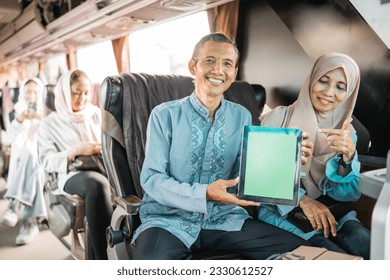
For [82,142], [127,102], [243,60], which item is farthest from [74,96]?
[243,60]

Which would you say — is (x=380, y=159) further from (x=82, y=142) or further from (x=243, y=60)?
(x=82, y=142)

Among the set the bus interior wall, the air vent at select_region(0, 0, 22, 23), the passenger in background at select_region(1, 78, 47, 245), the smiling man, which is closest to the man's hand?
the smiling man

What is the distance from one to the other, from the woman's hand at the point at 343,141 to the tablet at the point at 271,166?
0.40 ft

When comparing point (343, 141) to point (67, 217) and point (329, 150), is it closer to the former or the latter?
point (329, 150)

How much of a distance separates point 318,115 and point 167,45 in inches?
28.4

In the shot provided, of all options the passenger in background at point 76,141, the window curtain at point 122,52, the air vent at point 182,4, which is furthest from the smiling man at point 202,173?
the passenger in background at point 76,141

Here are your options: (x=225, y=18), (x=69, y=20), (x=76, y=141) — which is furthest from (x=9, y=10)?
(x=225, y=18)

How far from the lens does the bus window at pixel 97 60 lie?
1843 millimetres

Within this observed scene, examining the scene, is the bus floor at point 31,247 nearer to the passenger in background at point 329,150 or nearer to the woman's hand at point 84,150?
the woman's hand at point 84,150

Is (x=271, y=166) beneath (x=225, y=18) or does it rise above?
beneath

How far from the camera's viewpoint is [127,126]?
1578mm

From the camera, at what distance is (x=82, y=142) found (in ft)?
6.61

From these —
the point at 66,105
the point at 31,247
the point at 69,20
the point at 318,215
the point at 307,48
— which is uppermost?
the point at 69,20
